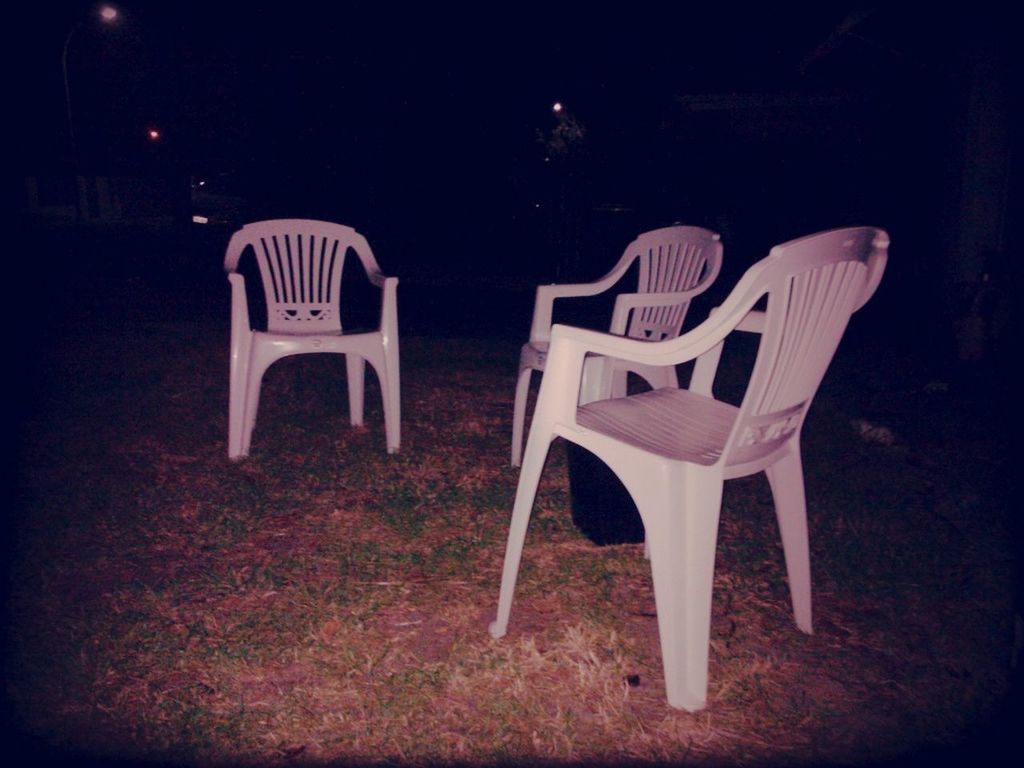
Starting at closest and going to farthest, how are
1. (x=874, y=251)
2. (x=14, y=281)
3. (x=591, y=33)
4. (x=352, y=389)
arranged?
(x=874, y=251) → (x=352, y=389) → (x=14, y=281) → (x=591, y=33)

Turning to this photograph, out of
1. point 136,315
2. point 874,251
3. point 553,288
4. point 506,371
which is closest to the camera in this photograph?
point 874,251

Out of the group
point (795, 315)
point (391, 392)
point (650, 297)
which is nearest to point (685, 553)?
point (795, 315)

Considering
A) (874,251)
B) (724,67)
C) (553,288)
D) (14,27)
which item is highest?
(14,27)

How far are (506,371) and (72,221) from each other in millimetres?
33967

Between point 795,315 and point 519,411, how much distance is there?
1.85 m

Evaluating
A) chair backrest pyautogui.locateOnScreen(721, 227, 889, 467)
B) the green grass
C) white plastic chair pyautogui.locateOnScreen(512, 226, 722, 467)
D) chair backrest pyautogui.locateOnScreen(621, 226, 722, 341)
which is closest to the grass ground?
the green grass

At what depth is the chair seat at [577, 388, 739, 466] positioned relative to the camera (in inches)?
79.9

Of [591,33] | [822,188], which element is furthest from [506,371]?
[822,188]

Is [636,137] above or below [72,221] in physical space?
above

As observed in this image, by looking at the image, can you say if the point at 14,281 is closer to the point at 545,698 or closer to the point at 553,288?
the point at 553,288

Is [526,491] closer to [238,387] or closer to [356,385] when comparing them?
[238,387]

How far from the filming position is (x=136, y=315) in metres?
7.86

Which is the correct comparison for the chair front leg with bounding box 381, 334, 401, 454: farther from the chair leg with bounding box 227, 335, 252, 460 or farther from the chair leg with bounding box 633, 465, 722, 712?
the chair leg with bounding box 633, 465, 722, 712

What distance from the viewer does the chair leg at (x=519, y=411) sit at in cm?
353
